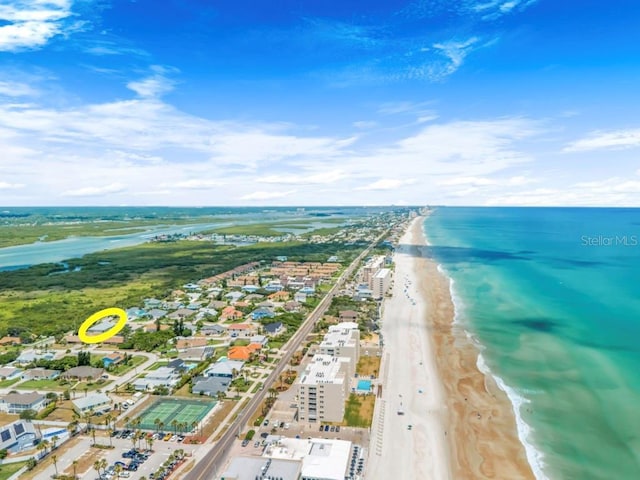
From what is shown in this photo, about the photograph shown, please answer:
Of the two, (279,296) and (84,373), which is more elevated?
(279,296)

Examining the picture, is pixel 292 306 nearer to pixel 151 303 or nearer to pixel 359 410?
pixel 151 303

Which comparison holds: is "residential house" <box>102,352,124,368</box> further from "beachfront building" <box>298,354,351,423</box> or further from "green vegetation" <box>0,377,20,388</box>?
"beachfront building" <box>298,354,351,423</box>

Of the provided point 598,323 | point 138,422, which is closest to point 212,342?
point 138,422

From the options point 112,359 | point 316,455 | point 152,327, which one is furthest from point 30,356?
point 316,455

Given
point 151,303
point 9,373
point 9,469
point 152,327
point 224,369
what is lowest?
point 9,469

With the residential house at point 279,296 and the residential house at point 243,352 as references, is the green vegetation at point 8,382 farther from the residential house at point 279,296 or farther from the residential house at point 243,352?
the residential house at point 279,296

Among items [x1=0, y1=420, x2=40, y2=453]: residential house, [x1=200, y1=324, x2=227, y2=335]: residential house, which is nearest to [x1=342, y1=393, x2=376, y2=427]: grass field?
[x1=0, y1=420, x2=40, y2=453]: residential house

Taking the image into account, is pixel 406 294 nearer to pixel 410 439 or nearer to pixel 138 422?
pixel 410 439
